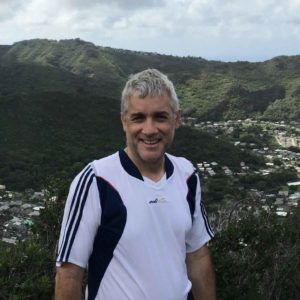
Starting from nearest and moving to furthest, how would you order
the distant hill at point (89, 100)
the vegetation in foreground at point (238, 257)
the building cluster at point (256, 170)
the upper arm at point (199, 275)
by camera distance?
the upper arm at point (199, 275) → the vegetation in foreground at point (238, 257) → the building cluster at point (256, 170) → the distant hill at point (89, 100)

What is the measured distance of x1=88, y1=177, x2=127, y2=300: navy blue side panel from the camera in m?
1.81

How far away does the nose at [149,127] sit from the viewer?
6.31 feet

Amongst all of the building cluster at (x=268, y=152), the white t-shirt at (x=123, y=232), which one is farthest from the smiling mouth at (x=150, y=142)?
the building cluster at (x=268, y=152)

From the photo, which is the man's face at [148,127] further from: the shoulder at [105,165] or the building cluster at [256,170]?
the building cluster at [256,170]

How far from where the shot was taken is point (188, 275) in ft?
7.20

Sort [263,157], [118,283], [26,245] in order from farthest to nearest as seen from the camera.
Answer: [263,157]
[26,245]
[118,283]

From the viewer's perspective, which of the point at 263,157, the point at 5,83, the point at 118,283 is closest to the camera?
the point at 118,283

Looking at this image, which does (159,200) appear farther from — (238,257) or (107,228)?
(238,257)

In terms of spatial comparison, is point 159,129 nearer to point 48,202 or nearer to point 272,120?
point 48,202

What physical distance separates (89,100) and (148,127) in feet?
123

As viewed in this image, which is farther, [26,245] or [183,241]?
[26,245]

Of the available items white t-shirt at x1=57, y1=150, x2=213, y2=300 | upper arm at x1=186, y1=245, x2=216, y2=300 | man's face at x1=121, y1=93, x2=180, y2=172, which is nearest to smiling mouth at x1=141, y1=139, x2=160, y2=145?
man's face at x1=121, y1=93, x2=180, y2=172

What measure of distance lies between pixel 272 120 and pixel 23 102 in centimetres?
3923

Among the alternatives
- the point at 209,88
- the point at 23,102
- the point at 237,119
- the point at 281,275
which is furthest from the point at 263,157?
the point at 281,275
